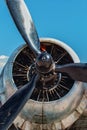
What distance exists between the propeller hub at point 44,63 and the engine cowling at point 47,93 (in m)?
0.87

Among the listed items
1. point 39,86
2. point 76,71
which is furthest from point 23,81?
point 76,71

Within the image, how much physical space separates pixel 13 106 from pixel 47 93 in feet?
5.89

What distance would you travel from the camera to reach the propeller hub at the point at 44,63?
10516 mm

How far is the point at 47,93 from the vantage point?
473 inches

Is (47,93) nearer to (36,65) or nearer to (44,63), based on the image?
(36,65)

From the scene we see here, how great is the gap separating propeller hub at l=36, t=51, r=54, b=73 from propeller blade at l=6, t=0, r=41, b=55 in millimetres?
978

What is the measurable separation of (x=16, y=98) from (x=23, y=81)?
5.14ft

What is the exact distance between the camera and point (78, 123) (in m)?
13.6

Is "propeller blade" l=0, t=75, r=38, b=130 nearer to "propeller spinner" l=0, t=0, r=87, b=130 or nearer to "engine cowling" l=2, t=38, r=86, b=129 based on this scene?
"propeller spinner" l=0, t=0, r=87, b=130

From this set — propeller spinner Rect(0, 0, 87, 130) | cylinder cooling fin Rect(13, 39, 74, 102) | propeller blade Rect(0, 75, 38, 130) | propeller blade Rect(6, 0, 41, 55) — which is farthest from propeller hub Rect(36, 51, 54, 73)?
propeller blade Rect(6, 0, 41, 55)

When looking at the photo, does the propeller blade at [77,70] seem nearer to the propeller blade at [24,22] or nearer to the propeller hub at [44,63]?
the propeller hub at [44,63]

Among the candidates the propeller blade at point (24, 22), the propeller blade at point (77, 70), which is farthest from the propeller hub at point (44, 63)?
the propeller blade at point (24, 22)

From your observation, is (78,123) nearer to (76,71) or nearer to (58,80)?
(58,80)

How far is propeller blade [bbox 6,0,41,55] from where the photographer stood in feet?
38.7
